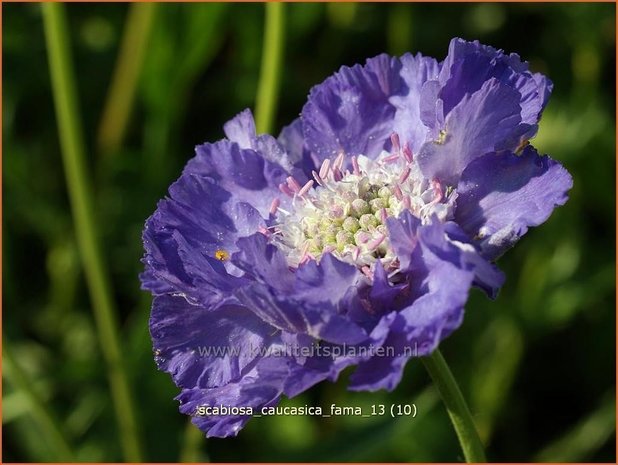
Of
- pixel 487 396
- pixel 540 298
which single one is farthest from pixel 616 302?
pixel 487 396

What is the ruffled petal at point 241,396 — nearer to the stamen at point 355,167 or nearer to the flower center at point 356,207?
the flower center at point 356,207

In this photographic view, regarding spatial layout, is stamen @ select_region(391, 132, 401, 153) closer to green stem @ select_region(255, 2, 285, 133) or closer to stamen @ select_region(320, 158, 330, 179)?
stamen @ select_region(320, 158, 330, 179)

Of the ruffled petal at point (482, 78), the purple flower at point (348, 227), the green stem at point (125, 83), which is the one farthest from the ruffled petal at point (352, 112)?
the green stem at point (125, 83)

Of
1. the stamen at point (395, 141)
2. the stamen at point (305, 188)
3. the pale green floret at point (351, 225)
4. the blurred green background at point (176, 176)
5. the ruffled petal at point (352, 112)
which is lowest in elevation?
the blurred green background at point (176, 176)

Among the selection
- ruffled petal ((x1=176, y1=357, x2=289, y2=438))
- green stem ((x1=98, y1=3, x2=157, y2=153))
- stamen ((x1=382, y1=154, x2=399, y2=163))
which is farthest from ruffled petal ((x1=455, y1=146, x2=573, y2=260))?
green stem ((x1=98, y1=3, x2=157, y2=153))

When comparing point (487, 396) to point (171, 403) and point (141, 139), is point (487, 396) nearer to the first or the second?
point (171, 403)
